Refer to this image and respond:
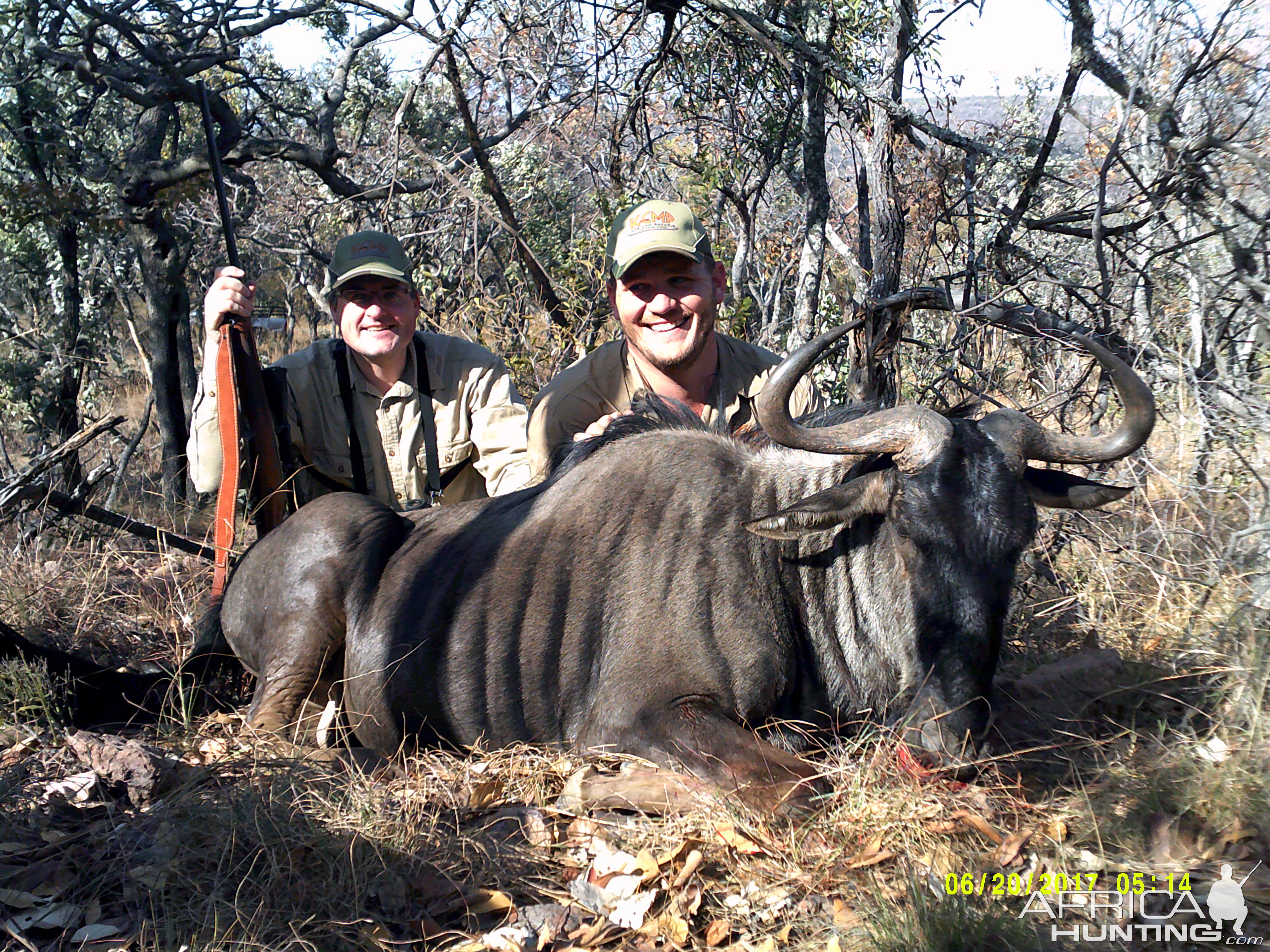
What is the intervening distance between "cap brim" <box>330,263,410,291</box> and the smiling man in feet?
2.88

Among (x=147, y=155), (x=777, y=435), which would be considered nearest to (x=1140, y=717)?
(x=777, y=435)

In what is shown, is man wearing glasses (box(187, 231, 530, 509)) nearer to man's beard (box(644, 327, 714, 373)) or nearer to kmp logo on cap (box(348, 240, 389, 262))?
kmp logo on cap (box(348, 240, 389, 262))

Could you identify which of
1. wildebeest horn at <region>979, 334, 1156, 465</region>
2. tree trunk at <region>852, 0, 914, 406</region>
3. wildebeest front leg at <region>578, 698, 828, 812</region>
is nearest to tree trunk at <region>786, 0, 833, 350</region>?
tree trunk at <region>852, 0, 914, 406</region>

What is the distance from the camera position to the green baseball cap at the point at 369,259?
4.80 meters

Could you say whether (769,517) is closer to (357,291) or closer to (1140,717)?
(1140,717)

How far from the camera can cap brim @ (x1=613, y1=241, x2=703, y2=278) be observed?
4457 millimetres

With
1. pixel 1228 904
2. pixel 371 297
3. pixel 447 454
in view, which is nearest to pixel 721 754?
pixel 1228 904

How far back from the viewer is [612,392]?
5.07 m

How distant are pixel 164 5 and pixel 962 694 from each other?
7854mm

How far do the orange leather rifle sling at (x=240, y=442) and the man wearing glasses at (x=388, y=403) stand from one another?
281 mm

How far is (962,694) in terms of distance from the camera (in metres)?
3.12

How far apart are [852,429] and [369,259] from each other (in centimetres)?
258
